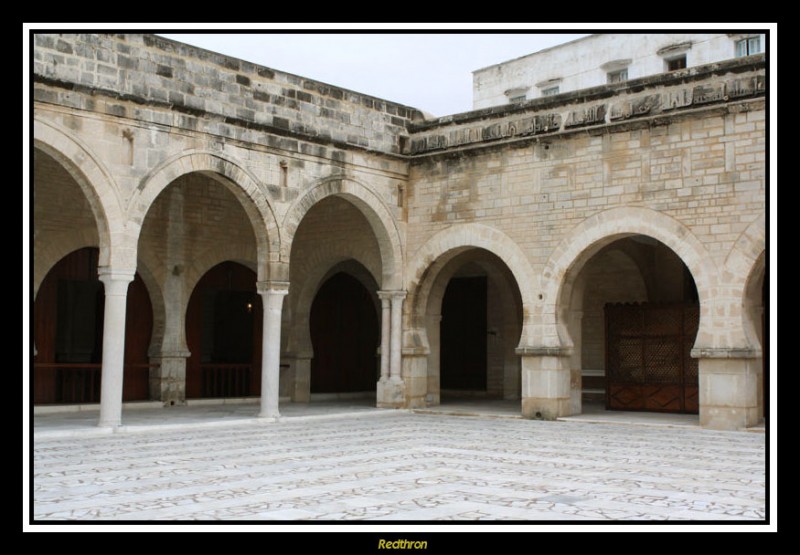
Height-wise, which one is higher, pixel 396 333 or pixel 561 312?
pixel 561 312

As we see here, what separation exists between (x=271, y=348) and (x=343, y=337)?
5.49 metres

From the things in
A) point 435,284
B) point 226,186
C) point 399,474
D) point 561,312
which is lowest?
point 399,474

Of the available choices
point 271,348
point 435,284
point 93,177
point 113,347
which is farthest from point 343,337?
point 93,177

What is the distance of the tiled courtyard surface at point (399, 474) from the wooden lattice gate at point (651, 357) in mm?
2249

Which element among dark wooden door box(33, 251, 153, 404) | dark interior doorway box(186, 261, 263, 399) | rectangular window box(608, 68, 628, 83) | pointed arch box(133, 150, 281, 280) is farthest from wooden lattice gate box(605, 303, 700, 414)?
rectangular window box(608, 68, 628, 83)

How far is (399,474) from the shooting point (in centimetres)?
796

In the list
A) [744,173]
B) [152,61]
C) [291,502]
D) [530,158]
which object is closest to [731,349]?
[744,173]

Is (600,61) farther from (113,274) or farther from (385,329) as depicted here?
(113,274)

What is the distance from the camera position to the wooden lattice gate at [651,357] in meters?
14.3

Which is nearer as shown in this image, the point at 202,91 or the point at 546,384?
the point at 202,91

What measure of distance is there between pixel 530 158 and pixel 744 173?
3328mm

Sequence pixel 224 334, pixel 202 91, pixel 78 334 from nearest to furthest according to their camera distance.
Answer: pixel 202 91, pixel 78 334, pixel 224 334

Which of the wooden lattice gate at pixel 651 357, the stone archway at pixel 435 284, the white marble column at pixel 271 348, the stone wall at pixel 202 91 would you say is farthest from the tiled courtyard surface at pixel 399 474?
the stone wall at pixel 202 91

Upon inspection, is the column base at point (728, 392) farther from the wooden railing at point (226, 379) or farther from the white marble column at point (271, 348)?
the wooden railing at point (226, 379)
